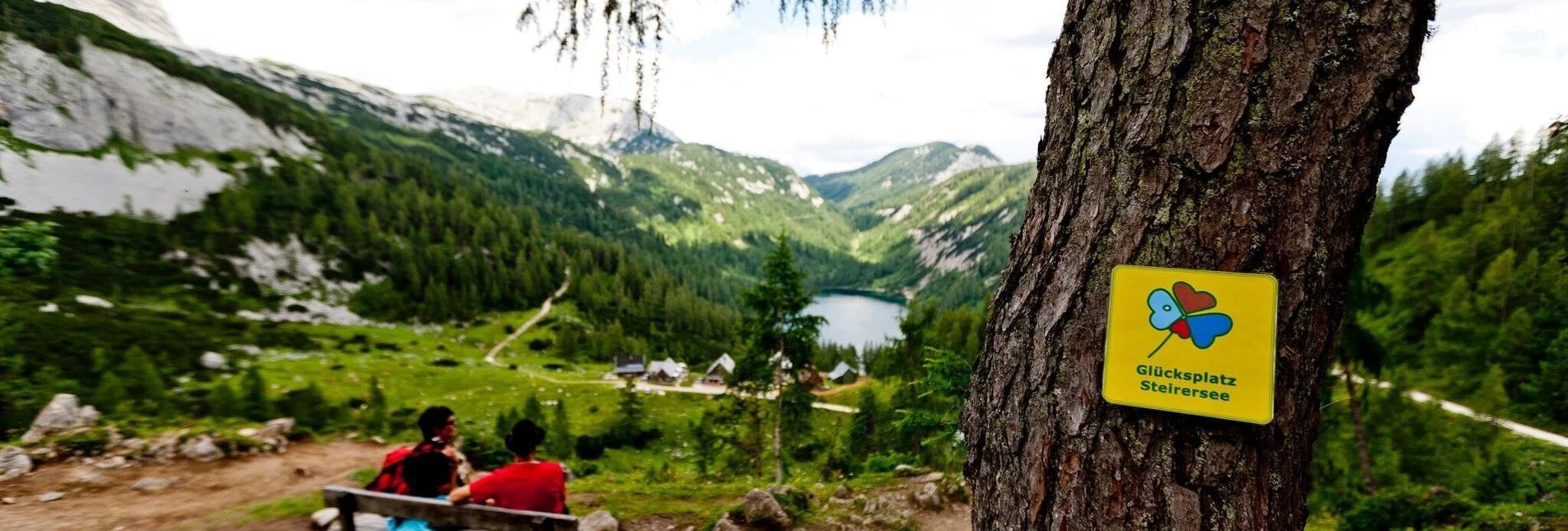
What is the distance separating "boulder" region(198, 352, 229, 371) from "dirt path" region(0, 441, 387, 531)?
5771 cm

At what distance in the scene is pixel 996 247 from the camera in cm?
18212

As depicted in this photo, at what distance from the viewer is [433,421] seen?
18.6 ft

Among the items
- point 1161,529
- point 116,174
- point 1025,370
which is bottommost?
point 1161,529

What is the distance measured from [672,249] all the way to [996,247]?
102326 millimetres

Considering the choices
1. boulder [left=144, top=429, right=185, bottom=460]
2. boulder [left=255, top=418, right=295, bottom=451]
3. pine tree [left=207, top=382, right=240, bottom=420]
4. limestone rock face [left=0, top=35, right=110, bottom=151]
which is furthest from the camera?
limestone rock face [left=0, top=35, right=110, bottom=151]

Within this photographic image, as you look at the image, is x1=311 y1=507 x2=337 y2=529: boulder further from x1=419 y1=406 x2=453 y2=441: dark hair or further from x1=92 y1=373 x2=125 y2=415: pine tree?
x1=92 y1=373 x2=125 y2=415: pine tree

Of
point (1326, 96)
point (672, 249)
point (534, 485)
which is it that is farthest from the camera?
point (672, 249)

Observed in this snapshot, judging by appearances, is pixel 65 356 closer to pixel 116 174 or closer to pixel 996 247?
pixel 116 174

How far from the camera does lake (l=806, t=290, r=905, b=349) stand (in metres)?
120

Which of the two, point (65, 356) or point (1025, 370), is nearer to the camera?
point (1025, 370)

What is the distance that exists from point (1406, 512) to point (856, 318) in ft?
→ 466

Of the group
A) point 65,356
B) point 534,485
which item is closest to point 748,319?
point 534,485

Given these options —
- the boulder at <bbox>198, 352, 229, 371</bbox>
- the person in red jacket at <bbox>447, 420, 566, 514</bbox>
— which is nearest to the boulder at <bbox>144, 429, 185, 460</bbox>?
the person in red jacket at <bbox>447, 420, 566, 514</bbox>

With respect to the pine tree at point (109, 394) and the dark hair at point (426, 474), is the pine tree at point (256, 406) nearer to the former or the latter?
the pine tree at point (109, 394)
